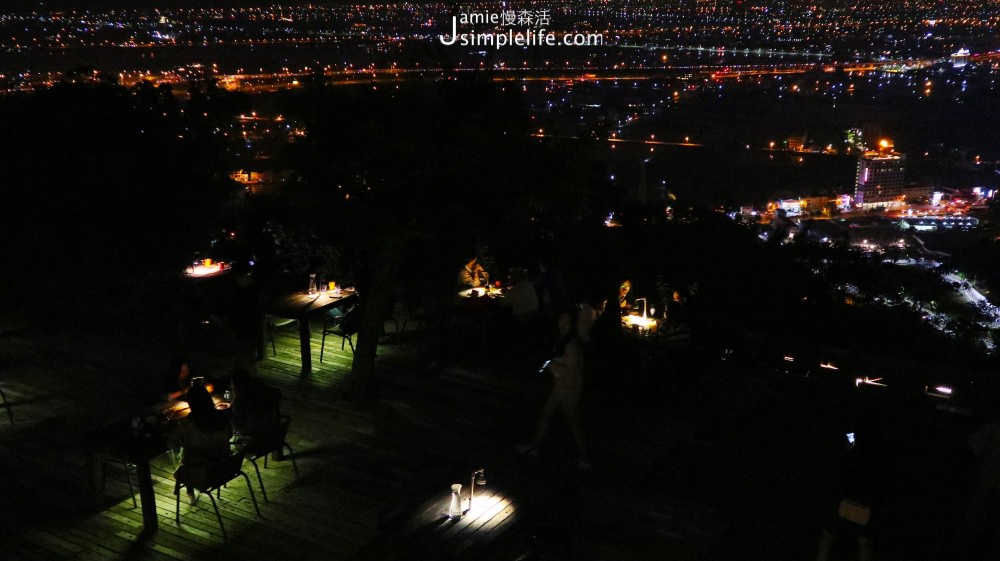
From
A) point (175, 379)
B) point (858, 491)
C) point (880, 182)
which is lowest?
point (880, 182)

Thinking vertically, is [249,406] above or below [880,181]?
above

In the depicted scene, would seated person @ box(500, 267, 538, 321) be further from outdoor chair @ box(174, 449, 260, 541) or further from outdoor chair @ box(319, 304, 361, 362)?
outdoor chair @ box(174, 449, 260, 541)

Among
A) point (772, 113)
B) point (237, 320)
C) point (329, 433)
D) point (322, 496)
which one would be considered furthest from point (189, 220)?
point (772, 113)

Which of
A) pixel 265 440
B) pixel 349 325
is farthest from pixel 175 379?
pixel 349 325

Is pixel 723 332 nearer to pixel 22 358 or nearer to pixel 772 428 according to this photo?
pixel 772 428

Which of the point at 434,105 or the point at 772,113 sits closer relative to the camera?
the point at 434,105

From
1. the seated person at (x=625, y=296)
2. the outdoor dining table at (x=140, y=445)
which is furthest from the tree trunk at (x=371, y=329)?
the seated person at (x=625, y=296)

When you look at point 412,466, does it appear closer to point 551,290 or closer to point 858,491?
point 551,290
